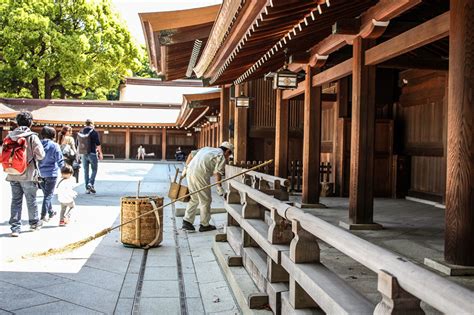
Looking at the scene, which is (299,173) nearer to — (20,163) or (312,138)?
(312,138)

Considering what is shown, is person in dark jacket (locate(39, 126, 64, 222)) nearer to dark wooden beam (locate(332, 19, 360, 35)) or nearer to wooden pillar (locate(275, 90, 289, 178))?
wooden pillar (locate(275, 90, 289, 178))

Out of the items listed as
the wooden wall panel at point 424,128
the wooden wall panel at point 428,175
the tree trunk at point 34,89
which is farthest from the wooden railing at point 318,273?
the tree trunk at point 34,89

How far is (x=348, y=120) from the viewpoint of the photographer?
375 inches

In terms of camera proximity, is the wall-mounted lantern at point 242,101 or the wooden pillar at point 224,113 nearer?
the wall-mounted lantern at point 242,101

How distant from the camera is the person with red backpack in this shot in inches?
247

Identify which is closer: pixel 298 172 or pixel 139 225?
pixel 139 225

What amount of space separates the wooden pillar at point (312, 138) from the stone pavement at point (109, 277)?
1823mm

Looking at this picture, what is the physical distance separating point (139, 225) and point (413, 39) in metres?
3.90

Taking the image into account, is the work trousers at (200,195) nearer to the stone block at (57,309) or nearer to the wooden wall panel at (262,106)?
the stone block at (57,309)

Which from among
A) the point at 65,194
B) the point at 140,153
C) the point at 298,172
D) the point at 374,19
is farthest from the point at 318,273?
the point at 140,153

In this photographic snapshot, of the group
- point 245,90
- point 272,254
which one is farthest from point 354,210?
point 245,90

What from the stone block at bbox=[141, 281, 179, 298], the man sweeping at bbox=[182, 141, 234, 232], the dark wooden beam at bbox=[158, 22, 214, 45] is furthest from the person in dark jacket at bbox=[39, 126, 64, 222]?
the stone block at bbox=[141, 281, 179, 298]

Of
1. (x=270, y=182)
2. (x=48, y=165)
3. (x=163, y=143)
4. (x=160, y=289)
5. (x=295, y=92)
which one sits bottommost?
(x=160, y=289)

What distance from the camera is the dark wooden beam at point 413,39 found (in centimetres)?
399
